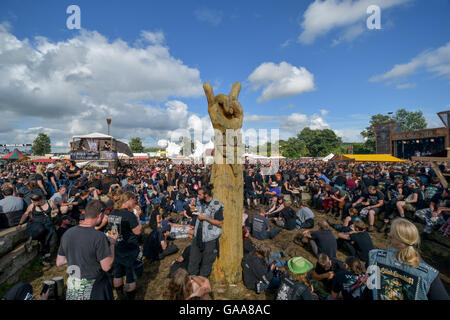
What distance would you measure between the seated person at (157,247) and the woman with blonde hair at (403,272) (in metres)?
4.51

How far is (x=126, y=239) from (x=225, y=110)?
2.71 m

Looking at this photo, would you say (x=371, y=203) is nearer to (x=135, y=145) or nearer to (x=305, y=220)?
(x=305, y=220)

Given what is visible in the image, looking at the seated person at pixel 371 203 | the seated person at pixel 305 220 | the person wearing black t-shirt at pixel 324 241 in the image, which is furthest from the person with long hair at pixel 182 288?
the seated person at pixel 371 203

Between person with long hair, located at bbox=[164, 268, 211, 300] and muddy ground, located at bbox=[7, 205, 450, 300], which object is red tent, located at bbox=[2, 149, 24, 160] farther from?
person with long hair, located at bbox=[164, 268, 211, 300]

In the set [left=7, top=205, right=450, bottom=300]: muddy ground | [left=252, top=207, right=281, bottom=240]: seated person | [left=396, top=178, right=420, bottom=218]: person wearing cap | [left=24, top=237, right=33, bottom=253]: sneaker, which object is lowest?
[left=7, top=205, right=450, bottom=300]: muddy ground

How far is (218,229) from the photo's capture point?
12.1ft

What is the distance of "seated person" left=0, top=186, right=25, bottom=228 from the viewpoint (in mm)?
4797

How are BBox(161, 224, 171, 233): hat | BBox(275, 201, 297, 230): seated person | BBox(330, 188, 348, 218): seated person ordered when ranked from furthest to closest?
BBox(330, 188, 348, 218): seated person, BBox(275, 201, 297, 230): seated person, BBox(161, 224, 171, 233): hat

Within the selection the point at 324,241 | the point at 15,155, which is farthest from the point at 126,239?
the point at 15,155

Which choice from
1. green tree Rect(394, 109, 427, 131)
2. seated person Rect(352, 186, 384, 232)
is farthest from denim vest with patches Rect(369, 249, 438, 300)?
green tree Rect(394, 109, 427, 131)

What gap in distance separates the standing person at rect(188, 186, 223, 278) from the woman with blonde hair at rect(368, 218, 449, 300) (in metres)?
2.27
